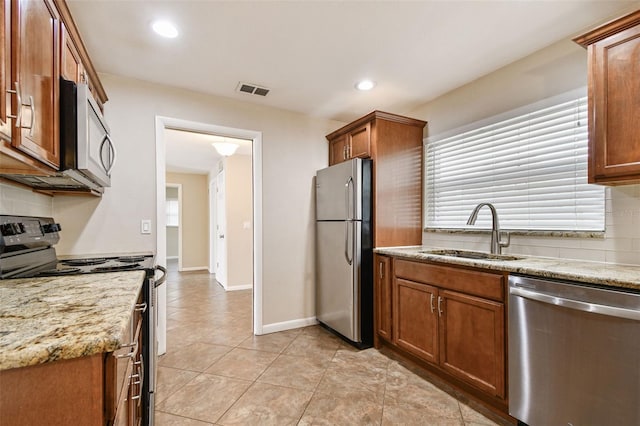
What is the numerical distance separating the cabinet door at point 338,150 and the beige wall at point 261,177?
0.29 feet

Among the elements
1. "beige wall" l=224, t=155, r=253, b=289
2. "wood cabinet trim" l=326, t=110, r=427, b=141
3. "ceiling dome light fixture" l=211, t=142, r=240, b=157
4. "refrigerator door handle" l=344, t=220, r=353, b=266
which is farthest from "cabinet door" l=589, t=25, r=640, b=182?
"beige wall" l=224, t=155, r=253, b=289

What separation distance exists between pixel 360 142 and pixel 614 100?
1846 mm

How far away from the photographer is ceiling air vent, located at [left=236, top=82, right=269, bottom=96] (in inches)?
108

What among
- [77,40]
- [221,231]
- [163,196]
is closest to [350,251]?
[163,196]

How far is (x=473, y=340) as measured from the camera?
75.8 inches

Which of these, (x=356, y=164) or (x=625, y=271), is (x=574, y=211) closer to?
(x=625, y=271)

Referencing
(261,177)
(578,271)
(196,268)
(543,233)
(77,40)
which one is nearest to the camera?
(578,271)

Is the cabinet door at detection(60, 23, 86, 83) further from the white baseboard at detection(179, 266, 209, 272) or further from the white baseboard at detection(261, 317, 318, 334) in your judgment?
the white baseboard at detection(179, 266, 209, 272)

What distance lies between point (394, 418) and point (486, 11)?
8.14ft

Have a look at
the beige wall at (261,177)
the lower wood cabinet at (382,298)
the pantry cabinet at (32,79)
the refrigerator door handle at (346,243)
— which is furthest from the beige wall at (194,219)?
the pantry cabinet at (32,79)

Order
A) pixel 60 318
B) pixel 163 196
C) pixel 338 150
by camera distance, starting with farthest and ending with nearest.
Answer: pixel 338 150 < pixel 163 196 < pixel 60 318

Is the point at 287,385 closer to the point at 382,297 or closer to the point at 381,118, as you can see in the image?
the point at 382,297

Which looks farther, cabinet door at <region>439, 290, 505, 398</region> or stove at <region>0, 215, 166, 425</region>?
cabinet door at <region>439, 290, 505, 398</region>

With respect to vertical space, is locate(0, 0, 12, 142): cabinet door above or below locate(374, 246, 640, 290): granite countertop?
above
